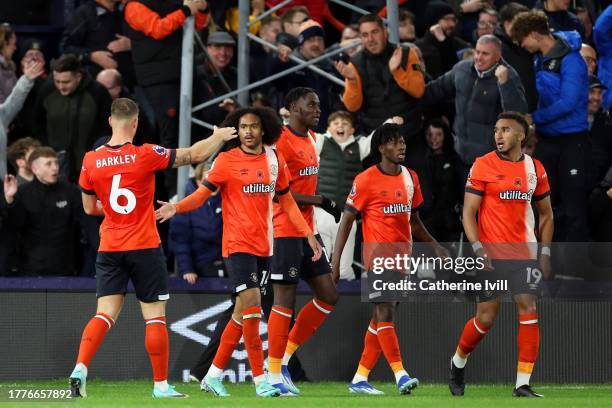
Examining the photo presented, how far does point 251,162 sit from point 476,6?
21.7 ft

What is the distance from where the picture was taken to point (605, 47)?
15773mm

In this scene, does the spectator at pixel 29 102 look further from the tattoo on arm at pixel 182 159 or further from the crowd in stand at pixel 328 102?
the tattoo on arm at pixel 182 159

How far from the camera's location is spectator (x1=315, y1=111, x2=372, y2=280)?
47.0 feet

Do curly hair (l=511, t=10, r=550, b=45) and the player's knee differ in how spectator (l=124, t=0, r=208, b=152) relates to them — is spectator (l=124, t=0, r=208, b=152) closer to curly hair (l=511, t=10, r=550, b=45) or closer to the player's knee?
curly hair (l=511, t=10, r=550, b=45)

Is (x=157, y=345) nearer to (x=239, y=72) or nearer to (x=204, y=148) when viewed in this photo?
(x=204, y=148)

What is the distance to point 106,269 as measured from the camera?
11.1 meters

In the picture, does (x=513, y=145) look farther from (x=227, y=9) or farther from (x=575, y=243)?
(x=227, y=9)

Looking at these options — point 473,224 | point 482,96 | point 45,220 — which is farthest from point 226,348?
point 482,96

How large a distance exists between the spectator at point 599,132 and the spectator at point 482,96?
4.60 feet

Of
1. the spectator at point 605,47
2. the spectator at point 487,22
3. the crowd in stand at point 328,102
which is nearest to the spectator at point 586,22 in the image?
the crowd in stand at point 328,102

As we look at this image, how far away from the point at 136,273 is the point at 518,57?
563cm

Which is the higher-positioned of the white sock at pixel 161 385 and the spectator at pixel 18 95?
the spectator at pixel 18 95

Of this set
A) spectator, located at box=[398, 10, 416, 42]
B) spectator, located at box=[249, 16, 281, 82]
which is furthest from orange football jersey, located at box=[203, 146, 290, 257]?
spectator, located at box=[398, 10, 416, 42]

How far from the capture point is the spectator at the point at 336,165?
563 inches
